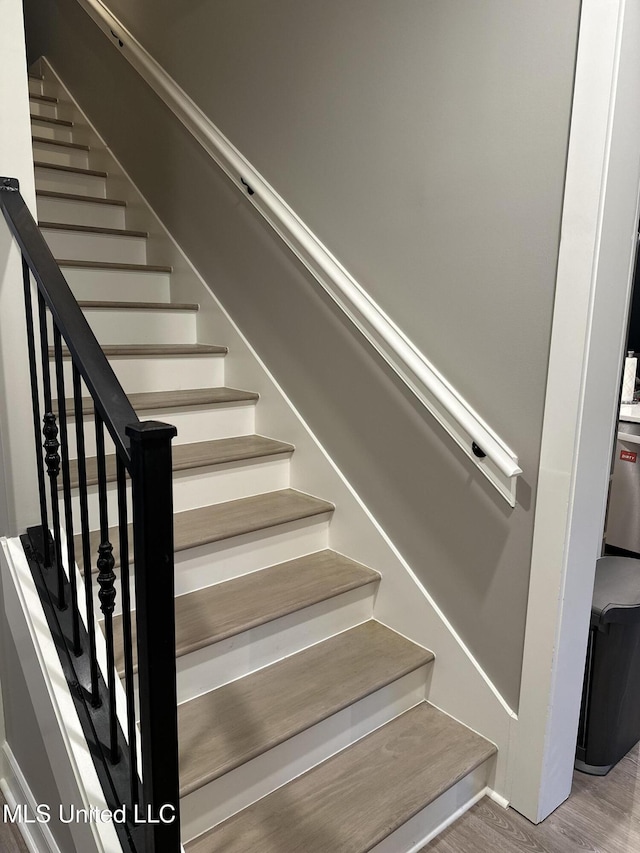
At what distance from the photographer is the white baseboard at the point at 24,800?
1692 mm

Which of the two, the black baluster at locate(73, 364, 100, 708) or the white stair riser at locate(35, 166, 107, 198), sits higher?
the white stair riser at locate(35, 166, 107, 198)

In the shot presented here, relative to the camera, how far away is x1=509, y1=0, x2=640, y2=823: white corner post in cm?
146

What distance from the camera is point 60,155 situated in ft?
11.2

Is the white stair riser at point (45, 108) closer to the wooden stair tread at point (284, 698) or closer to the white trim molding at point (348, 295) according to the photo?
the white trim molding at point (348, 295)

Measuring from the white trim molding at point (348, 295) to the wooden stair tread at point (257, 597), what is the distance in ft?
2.04

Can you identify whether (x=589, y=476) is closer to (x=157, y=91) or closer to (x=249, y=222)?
(x=249, y=222)

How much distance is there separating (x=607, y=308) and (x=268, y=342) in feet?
4.38

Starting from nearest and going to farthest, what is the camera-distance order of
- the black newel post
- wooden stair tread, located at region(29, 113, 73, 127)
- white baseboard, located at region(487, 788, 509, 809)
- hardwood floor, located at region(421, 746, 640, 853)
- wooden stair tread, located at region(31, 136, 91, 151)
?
the black newel post → hardwood floor, located at region(421, 746, 640, 853) → white baseboard, located at region(487, 788, 509, 809) → wooden stair tread, located at region(31, 136, 91, 151) → wooden stair tread, located at region(29, 113, 73, 127)

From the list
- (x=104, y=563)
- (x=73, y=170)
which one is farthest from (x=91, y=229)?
(x=104, y=563)

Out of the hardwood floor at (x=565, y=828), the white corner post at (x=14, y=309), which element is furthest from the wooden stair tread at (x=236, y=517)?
the hardwood floor at (x=565, y=828)

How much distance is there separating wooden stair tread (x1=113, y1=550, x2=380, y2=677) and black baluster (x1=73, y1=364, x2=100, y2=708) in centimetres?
20

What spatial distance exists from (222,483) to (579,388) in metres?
1.26

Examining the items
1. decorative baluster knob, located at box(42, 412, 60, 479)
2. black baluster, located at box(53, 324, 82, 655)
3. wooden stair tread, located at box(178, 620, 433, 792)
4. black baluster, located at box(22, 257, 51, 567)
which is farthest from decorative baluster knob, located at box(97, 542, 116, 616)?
wooden stair tread, located at box(178, 620, 433, 792)

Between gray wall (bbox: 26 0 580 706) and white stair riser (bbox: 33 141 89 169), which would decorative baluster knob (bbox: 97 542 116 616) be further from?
white stair riser (bbox: 33 141 89 169)
